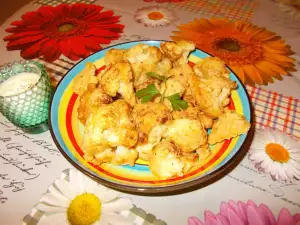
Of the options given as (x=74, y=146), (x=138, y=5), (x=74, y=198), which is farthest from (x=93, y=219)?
(x=138, y=5)

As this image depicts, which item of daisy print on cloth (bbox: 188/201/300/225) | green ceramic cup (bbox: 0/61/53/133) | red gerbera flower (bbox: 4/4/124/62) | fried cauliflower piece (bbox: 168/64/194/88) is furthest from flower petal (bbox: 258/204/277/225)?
red gerbera flower (bbox: 4/4/124/62)

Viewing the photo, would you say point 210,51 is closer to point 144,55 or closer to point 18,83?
point 144,55

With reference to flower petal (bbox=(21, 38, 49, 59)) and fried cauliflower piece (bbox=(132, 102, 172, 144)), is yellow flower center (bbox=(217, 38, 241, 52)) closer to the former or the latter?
fried cauliflower piece (bbox=(132, 102, 172, 144))

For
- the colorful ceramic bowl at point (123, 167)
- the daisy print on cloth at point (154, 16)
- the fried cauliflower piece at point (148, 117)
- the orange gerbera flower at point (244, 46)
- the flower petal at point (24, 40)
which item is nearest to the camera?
the colorful ceramic bowl at point (123, 167)

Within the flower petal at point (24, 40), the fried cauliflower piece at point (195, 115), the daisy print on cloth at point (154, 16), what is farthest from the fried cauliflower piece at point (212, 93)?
the flower petal at point (24, 40)

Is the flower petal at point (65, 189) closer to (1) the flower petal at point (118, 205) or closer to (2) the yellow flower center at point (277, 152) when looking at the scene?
(1) the flower petal at point (118, 205)
